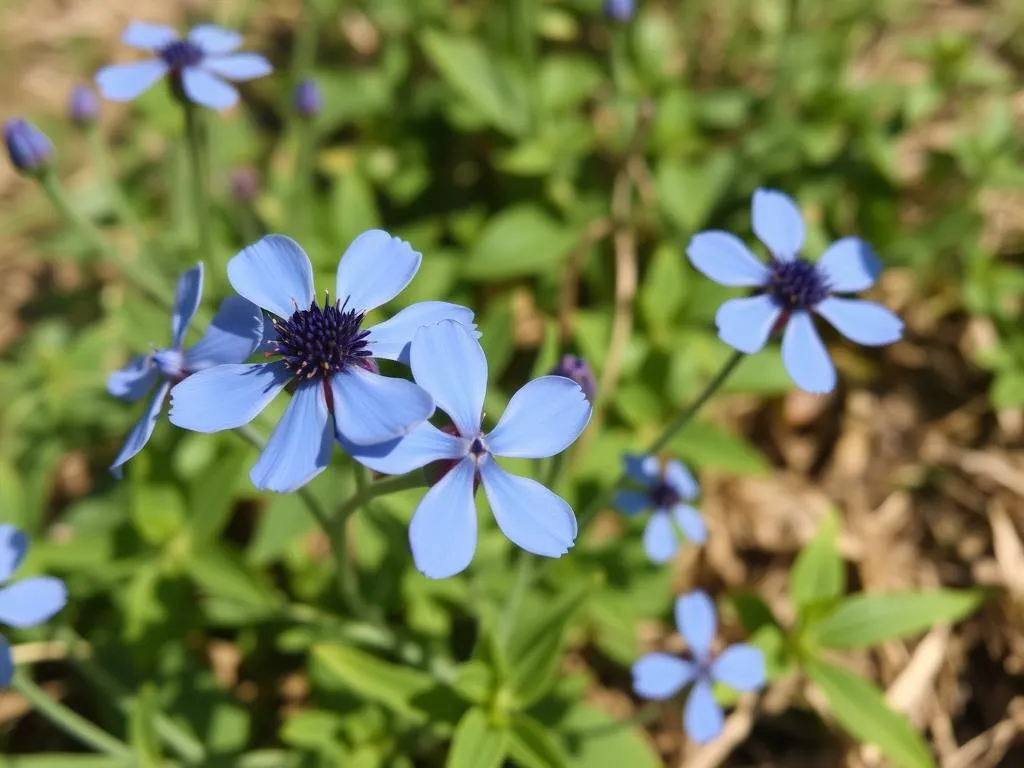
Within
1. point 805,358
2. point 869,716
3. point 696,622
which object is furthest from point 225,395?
point 869,716

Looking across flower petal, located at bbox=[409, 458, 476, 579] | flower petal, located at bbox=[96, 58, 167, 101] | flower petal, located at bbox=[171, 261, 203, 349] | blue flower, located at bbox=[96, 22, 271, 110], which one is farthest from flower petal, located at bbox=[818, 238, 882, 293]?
flower petal, located at bbox=[96, 58, 167, 101]

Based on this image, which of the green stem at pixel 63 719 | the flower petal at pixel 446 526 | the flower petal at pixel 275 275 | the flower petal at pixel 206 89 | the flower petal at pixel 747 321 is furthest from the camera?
the flower petal at pixel 206 89

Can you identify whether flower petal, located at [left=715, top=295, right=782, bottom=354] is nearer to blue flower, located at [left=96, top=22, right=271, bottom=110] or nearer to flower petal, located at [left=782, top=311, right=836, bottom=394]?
flower petal, located at [left=782, top=311, right=836, bottom=394]

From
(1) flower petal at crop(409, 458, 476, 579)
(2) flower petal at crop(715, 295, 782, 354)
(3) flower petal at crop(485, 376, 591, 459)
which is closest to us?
(1) flower petal at crop(409, 458, 476, 579)

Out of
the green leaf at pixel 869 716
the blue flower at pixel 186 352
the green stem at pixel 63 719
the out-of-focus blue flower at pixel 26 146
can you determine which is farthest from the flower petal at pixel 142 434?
the green leaf at pixel 869 716

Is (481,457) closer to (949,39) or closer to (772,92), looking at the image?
(772,92)

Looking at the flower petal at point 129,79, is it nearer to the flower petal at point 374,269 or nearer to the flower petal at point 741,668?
the flower petal at point 374,269

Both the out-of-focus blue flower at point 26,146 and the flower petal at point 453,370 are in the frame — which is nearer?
the flower petal at point 453,370
